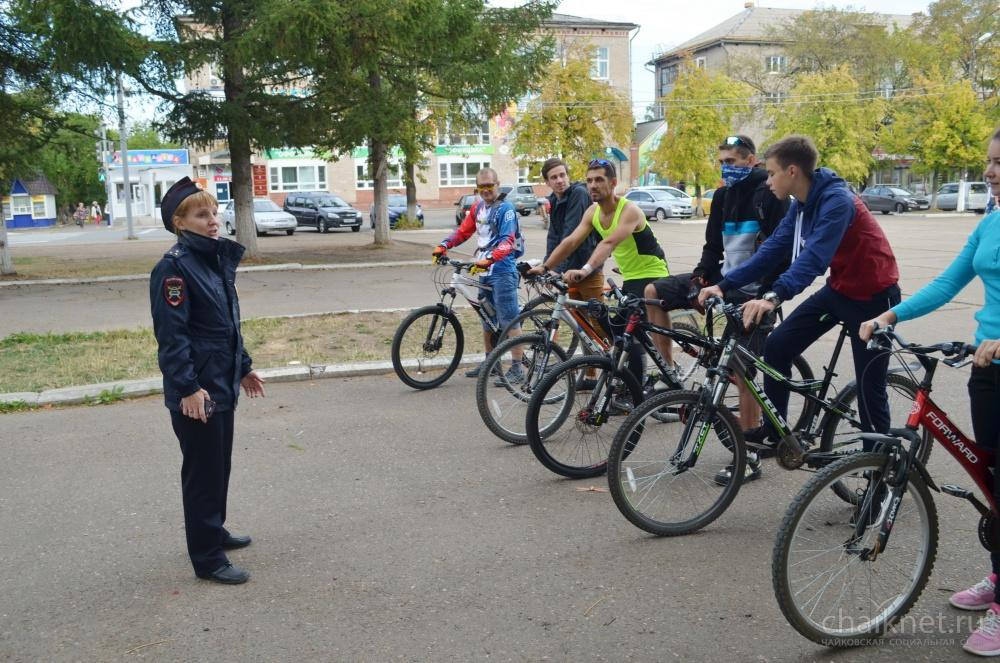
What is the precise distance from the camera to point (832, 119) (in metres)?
46.8

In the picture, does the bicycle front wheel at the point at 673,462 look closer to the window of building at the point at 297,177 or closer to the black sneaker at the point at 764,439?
the black sneaker at the point at 764,439

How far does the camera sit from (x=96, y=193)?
75750 millimetres

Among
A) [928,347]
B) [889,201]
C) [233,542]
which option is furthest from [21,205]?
[928,347]

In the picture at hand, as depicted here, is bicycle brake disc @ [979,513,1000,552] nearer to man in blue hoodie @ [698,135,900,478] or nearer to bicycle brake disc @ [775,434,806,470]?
man in blue hoodie @ [698,135,900,478]

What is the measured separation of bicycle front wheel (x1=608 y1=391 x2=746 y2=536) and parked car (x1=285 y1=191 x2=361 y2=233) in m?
37.2

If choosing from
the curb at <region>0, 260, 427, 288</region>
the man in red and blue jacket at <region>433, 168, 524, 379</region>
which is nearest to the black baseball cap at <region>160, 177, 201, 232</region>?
the man in red and blue jacket at <region>433, 168, 524, 379</region>

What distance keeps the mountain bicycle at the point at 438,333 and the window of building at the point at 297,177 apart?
6010 cm

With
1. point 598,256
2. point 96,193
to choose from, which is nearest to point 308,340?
point 598,256

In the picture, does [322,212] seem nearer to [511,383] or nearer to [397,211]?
[397,211]

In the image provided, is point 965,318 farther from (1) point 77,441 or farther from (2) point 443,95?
(2) point 443,95

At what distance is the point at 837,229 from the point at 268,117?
1686cm

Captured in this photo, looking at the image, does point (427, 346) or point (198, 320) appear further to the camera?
point (427, 346)

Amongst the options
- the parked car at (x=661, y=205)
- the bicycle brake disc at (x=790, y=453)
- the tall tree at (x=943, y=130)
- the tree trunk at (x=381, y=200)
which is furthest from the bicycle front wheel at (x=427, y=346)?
the tall tree at (x=943, y=130)

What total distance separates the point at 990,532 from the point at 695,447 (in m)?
1.43
